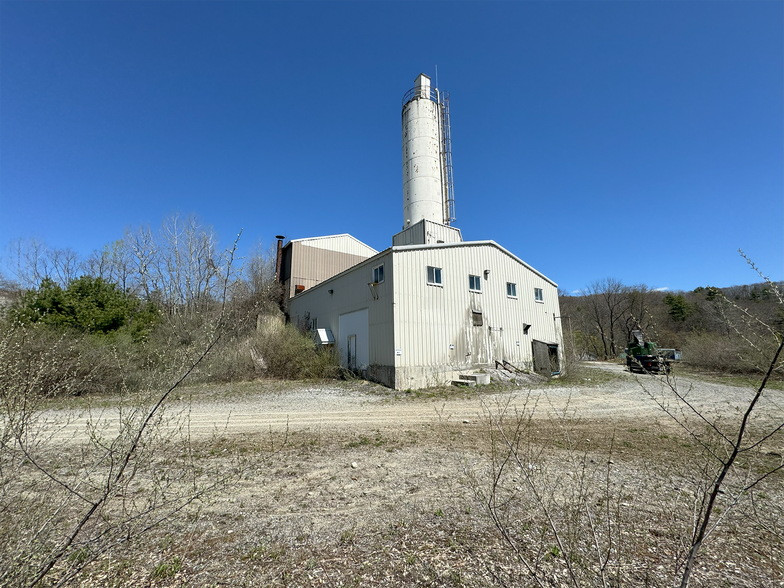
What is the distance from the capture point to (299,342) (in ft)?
57.1

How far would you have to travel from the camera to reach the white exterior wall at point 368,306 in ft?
47.5

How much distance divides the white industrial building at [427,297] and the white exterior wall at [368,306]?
48 millimetres

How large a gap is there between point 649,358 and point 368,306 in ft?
46.8

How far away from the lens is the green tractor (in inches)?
109

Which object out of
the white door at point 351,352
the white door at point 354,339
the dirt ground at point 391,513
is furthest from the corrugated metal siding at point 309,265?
the dirt ground at point 391,513

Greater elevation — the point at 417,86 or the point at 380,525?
the point at 417,86

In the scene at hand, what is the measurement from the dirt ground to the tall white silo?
15.2 metres

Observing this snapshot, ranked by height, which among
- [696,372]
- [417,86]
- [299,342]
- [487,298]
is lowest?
[696,372]

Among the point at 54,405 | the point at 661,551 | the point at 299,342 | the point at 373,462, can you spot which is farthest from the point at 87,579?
the point at 299,342

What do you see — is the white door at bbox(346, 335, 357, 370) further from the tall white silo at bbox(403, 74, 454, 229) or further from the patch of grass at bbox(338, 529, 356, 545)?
the patch of grass at bbox(338, 529, 356, 545)

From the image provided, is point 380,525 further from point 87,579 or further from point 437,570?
point 87,579

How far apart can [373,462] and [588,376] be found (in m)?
17.1

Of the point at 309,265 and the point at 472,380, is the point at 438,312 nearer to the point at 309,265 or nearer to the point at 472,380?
the point at 472,380

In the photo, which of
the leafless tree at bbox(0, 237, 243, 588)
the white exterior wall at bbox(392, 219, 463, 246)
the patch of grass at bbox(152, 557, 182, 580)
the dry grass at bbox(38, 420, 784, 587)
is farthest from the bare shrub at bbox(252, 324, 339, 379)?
the patch of grass at bbox(152, 557, 182, 580)
